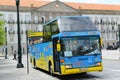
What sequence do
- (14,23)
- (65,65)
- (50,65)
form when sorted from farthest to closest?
(14,23), (50,65), (65,65)

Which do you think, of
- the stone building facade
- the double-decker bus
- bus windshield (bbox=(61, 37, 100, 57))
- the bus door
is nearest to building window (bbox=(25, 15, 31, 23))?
the stone building facade

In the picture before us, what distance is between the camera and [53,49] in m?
20.8

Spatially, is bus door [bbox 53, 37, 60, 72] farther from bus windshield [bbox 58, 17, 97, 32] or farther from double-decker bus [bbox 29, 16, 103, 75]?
bus windshield [bbox 58, 17, 97, 32]

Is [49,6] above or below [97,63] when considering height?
above

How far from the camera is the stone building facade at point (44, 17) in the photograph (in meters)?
118

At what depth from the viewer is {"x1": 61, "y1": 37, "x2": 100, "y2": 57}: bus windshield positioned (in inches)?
743

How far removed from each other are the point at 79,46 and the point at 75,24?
4.28 feet

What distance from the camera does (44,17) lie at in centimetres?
12444

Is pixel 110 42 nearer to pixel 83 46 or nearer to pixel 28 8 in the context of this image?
pixel 28 8

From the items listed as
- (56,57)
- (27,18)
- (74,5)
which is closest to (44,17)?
(27,18)

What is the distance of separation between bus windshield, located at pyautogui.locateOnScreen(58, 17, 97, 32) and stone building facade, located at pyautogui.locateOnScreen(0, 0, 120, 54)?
9626 centimetres

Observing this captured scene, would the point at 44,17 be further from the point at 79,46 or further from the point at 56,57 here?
the point at 79,46

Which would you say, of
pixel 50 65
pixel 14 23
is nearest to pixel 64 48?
pixel 50 65

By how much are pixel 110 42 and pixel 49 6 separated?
960 inches
